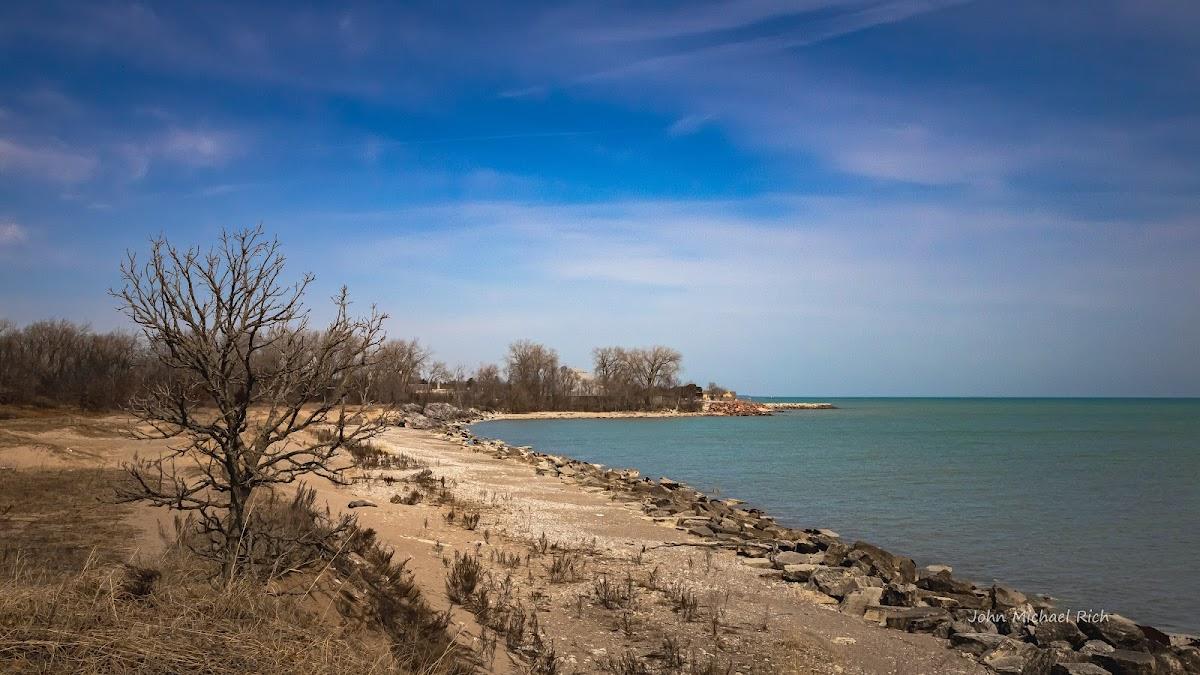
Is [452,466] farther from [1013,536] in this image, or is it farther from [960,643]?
[960,643]

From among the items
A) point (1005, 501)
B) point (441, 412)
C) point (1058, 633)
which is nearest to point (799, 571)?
point (1058, 633)

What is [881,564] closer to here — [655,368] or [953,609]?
[953,609]

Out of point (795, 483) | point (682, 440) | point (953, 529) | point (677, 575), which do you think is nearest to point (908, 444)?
point (682, 440)

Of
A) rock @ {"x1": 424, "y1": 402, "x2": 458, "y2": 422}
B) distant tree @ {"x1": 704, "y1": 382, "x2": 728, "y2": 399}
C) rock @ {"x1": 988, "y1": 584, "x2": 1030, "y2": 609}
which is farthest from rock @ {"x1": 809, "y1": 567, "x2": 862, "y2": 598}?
distant tree @ {"x1": 704, "y1": 382, "x2": 728, "y2": 399}

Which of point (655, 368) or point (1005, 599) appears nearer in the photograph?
point (1005, 599)

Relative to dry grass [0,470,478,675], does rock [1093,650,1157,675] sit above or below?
below

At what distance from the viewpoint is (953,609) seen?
440 inches

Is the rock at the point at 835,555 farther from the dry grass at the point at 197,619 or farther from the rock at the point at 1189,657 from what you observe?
the dry grass at the point at 197,619

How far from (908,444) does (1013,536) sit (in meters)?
34.2

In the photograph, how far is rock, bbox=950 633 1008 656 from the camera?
8.91 meters

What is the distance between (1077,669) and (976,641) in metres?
1.17

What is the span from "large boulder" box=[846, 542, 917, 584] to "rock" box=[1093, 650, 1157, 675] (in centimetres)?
444

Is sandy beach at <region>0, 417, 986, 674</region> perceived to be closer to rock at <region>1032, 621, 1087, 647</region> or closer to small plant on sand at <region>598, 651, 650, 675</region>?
small plant on sand at <region>598, 651, 650, 675</region>

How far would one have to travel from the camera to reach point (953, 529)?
19.7 meters
